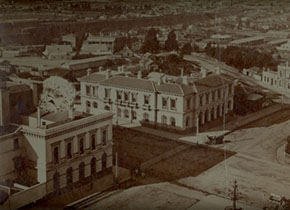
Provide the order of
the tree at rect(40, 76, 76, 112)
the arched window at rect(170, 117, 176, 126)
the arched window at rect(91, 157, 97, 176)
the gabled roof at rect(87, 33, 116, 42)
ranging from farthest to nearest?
1. the arched window at rect(170, 117, 176, 126)
2. the gabled roof at rect(87, 33, 116, 42)
3. the tree at rect(40, 76, 76, 112)
4. the arched window at rect(91, 157, 97, 176)

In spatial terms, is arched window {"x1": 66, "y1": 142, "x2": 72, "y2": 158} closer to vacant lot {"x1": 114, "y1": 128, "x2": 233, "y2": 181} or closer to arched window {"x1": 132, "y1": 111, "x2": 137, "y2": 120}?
vacant lot {"x1": 114, "y1": 128, "x2": 233, "y2": 181}

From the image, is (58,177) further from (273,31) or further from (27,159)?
(273,31)

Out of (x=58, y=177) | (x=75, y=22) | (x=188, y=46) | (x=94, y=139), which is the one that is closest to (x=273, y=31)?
(x=188, y=46)

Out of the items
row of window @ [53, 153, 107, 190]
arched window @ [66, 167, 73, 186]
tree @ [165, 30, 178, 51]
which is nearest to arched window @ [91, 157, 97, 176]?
row of window @ [53, 153, 107, 190]

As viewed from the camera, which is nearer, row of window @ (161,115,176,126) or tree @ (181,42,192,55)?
row of window @ (161,115,176,126)

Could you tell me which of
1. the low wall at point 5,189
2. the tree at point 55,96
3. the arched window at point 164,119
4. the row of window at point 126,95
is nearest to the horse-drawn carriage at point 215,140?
the arched window at point 164,119

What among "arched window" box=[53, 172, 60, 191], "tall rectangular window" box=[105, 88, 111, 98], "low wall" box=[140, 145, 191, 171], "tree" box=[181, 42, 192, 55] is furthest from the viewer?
"tree" box=[181, 42, 192, 55]
